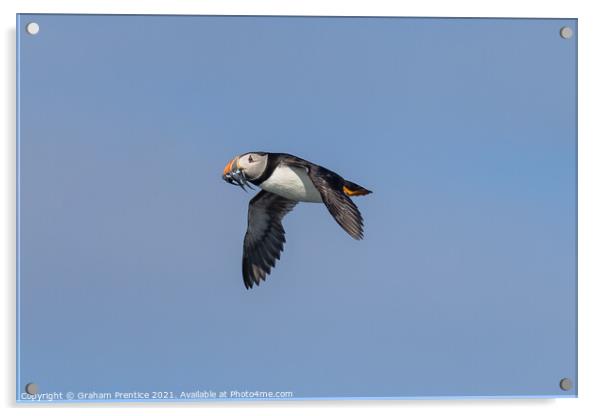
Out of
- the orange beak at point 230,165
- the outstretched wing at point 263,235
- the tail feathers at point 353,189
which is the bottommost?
the outstretched wing at point 263,235

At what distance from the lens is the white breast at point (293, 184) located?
4738 millimetres

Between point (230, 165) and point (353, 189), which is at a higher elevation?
point (230, 165)

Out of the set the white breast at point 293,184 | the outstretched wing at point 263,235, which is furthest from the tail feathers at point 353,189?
the outstretched wing at point 263,235

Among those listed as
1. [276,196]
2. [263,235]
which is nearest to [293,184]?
[276,196]

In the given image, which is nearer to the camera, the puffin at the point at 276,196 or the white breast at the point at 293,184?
the puffin at the point at 276,196

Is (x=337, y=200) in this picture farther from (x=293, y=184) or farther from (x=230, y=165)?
(x=230, y=165)

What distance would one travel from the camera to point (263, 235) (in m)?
4.76

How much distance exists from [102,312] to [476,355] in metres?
2.00

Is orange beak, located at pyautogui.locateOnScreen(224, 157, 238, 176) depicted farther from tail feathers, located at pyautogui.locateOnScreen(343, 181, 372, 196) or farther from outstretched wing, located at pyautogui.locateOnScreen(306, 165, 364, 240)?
tail feathers, located at pyautogui.locateOnScreen(343, 181, 372, 196)

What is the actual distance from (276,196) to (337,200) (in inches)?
19.1

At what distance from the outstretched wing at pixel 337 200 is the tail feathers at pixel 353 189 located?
2cm

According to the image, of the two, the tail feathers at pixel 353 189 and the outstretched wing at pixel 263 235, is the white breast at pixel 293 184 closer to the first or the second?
the outstretched wing at pixel 263 235

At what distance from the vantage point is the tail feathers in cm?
459

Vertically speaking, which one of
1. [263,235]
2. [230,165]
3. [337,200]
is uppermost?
[230,165]
